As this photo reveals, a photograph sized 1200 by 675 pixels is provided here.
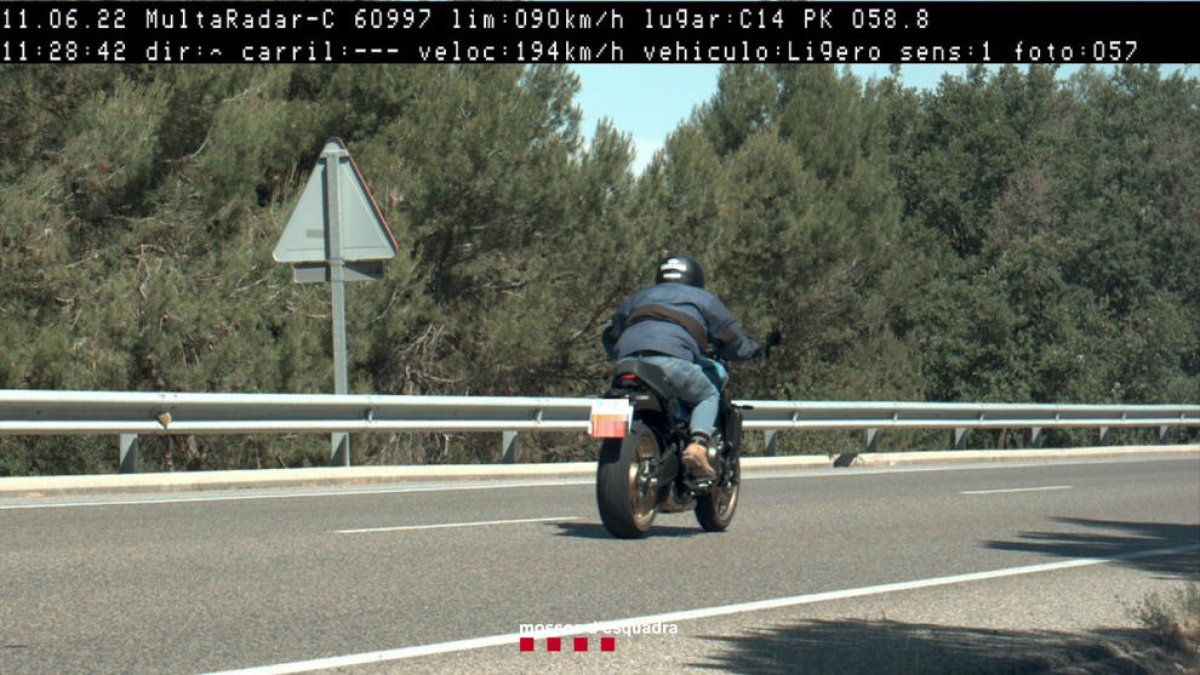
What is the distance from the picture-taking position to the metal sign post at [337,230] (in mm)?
15188

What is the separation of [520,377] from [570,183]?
14.0 ft

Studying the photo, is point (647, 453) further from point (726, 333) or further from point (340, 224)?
point (340, 224)

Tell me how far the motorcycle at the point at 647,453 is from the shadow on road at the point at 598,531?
0.62ft

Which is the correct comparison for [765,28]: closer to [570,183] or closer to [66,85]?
[66,85]

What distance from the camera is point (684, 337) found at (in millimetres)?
10195

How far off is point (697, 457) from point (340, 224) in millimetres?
6245

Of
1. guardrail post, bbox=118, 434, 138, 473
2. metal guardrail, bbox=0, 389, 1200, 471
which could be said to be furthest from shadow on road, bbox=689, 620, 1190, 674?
guardrail post, bbox=118, 434, 138, 473

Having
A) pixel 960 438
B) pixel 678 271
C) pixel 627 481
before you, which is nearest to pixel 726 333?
pixel 678 271

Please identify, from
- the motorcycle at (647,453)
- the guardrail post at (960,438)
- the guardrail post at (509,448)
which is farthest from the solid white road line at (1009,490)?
the guardrail post at (960,438)

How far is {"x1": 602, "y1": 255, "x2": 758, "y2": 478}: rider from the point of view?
10.2m

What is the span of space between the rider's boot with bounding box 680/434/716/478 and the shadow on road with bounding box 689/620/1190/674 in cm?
293

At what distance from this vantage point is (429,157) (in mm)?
31844

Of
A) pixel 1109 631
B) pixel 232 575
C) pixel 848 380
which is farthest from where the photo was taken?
pixel 848 380

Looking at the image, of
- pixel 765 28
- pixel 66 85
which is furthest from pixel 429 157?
pixel 765 28
